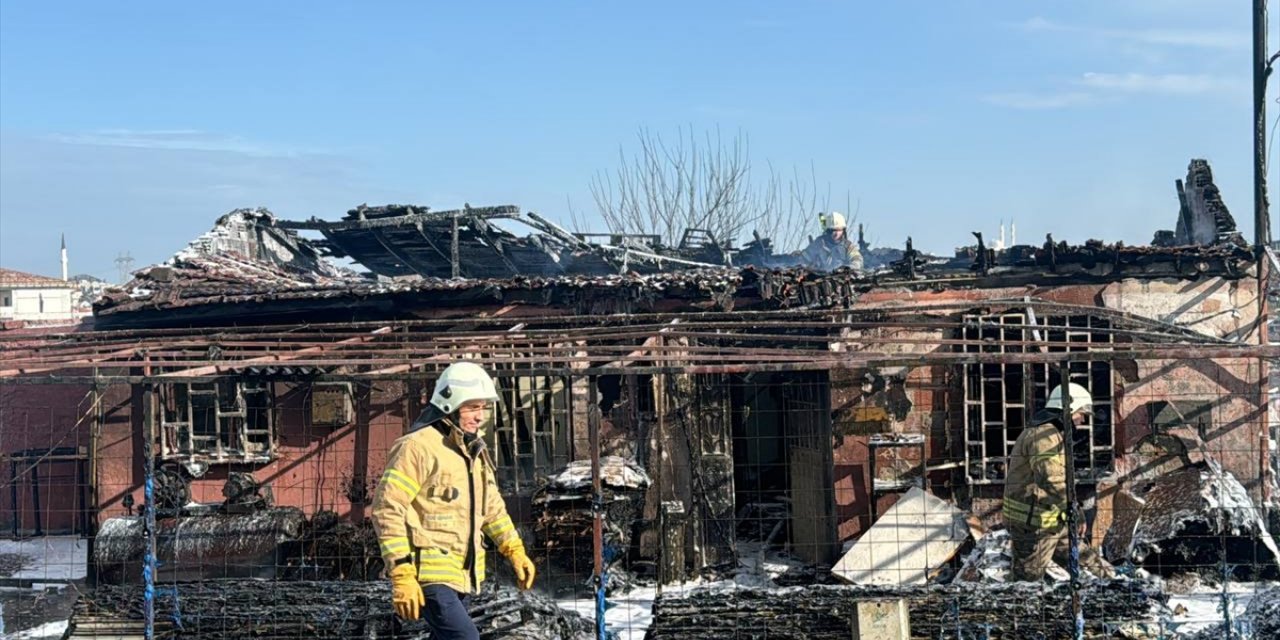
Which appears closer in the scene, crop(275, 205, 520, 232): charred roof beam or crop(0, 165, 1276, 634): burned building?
crop(0, 165, 1276, 634): burned building

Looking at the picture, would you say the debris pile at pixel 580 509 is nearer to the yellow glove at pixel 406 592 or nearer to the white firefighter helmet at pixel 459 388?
the white firefighter helmet at pixel 459 388

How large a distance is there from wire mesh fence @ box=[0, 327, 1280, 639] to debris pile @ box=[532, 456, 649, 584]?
23mm

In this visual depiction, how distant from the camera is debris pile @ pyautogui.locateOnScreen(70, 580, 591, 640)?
308 inches

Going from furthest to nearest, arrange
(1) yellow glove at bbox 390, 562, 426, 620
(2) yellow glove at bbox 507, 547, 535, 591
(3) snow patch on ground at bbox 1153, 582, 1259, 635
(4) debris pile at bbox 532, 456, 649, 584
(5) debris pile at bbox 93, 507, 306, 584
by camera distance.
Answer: (5) debris pile at bbox 93, 507, 306, 584
(4) debris pile at bbox 532, 456, 649, 584
(3) snow patch on ground at bbox 1153, 582, 1259, 635
(2) yellow glove at bbox 507, 547, 535, 591
(1) yellow glove at bbox 390, 562, 426, 620

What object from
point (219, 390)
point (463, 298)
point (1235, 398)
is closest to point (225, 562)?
point (219, 390)

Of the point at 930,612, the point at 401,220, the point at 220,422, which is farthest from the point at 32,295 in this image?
the point at 930,612

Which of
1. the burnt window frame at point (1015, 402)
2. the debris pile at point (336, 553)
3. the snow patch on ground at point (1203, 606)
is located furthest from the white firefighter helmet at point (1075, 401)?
the debris pile at point (336, 553)

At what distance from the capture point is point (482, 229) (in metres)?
17.3

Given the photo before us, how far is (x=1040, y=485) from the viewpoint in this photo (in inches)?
307

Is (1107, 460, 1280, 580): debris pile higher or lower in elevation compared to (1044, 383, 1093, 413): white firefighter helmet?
lower

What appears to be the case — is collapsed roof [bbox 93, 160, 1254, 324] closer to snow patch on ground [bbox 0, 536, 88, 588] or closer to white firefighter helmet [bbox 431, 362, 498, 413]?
snow patch on ground [bbox 0, 536, 88, 588]

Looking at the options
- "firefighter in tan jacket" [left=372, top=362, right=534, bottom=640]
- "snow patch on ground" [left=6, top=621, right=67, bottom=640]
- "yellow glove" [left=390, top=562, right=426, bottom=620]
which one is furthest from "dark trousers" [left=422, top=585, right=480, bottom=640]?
"snow patch on ground" [left=6, top=621, right=67, bottom=640]

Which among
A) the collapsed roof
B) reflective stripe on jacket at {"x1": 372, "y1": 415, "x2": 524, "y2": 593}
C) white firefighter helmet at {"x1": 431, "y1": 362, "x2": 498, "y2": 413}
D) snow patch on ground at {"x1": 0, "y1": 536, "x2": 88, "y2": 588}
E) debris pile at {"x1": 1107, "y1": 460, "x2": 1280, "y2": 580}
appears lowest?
snow patch on ground at {"x1": 0, "y1": 536, "x2": 88, "y2": 588}

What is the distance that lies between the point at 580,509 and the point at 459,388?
5.66 metres
